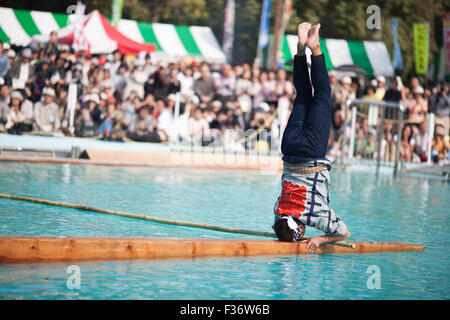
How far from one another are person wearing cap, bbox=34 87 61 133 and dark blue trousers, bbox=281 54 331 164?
36.5 feet

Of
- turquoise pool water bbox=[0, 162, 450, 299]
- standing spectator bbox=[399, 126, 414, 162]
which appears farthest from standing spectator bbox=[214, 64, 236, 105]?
turquoise pool water bbox=[0, 162, 450, 299]

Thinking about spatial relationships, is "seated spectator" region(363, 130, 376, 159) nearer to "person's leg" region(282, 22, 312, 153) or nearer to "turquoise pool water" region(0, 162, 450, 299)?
"turquoise pool water" region(0, 162, 450, 299)

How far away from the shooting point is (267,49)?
3484cm

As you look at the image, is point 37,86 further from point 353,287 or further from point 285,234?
point 353,287

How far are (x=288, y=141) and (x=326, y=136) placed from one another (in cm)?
29

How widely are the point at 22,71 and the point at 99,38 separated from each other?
3.51m

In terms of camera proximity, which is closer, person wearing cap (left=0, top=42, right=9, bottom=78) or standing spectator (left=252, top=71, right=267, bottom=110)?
person wearing cap (left=0, top=42, right=9, bottom=78)

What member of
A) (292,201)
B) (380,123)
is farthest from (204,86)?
(292,201)

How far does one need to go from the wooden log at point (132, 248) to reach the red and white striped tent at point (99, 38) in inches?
531

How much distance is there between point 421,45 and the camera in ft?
79.7

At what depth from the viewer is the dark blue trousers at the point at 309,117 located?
545 cm

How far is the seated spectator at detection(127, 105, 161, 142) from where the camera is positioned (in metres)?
16.5

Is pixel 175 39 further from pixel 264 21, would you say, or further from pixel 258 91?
pixel 258 91
